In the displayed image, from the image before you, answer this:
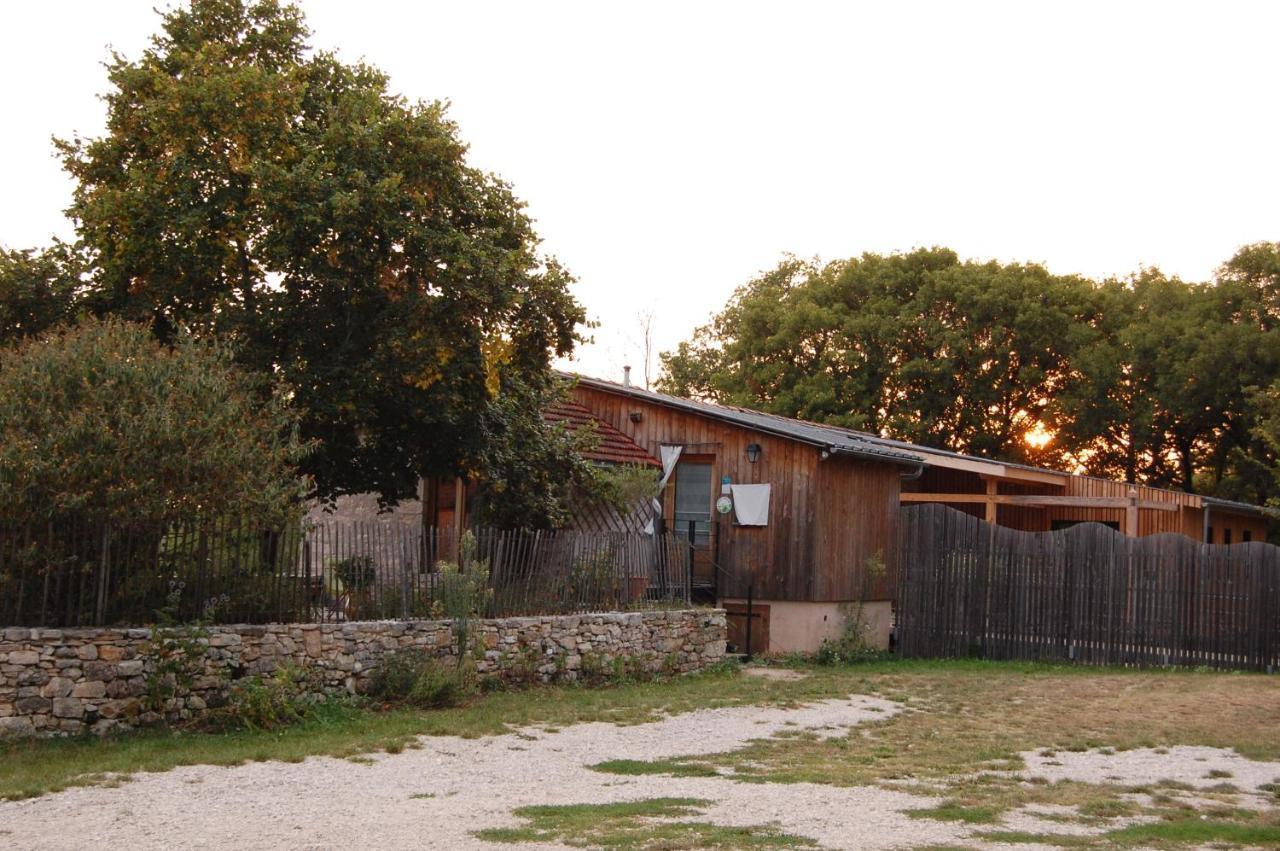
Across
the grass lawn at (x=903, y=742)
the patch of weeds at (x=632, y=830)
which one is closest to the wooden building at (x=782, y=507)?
the grass lawn at (x=903, y=742)

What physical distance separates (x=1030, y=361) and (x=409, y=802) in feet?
110

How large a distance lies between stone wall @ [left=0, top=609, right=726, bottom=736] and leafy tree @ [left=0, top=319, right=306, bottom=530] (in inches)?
43.2

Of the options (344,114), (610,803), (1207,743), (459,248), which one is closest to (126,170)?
(344,114)

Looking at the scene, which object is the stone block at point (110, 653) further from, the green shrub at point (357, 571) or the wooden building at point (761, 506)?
the wooden building at point (761, 506)

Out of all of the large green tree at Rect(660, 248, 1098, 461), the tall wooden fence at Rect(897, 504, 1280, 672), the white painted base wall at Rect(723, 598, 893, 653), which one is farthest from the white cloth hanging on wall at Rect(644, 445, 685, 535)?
the large green tree at Rect(660, 248, 1098, 461)

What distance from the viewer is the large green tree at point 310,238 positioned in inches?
571

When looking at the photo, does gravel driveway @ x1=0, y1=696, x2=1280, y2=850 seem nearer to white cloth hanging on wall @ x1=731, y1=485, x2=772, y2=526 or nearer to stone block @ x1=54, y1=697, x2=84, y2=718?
stone block @ x1=54, y1=697, x2=84, y2=718

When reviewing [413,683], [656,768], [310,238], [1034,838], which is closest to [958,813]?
[1034,838]

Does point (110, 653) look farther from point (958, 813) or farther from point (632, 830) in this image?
point (958, 813)

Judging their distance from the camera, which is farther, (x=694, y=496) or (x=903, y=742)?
(x=694, y=496)

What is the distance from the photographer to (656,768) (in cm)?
1030

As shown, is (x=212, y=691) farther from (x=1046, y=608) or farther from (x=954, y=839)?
(x=1046, y=608)

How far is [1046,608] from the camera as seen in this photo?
20.2 meters

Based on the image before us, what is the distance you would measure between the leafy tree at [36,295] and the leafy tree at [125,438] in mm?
3571
